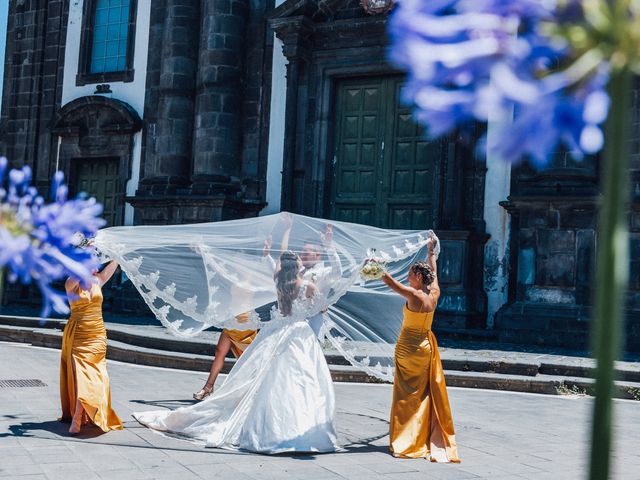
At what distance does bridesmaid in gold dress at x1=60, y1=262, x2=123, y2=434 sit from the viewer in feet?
23.4

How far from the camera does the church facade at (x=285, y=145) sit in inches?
528

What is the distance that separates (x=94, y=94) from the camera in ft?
64.6

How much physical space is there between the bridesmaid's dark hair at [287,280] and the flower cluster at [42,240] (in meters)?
6.01

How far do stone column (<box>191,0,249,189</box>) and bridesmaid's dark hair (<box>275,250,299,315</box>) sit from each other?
9.80 m

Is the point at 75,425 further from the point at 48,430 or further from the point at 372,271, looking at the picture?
the point at 372,271

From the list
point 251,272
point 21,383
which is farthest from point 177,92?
point 251,272

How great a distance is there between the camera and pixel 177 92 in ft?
59.2

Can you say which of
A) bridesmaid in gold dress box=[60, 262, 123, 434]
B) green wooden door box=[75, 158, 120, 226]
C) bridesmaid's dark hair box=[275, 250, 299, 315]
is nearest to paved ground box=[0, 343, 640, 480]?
bridesmaid in gold dress box=[60, 262, 123, 434]

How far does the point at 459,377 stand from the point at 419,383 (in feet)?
13.5

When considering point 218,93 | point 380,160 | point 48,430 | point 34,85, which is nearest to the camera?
point 48,430

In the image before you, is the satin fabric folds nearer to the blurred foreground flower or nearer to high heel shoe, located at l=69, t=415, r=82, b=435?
high heel shoe, located at l=69, t=415, r=82, b=435

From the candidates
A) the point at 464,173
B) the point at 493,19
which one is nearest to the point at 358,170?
the point at 464,173

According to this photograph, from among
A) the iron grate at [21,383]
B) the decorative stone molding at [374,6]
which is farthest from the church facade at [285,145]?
the iron grate at [21,383]

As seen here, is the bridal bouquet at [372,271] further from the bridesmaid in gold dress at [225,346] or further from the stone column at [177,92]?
the stone column at [177,92]
